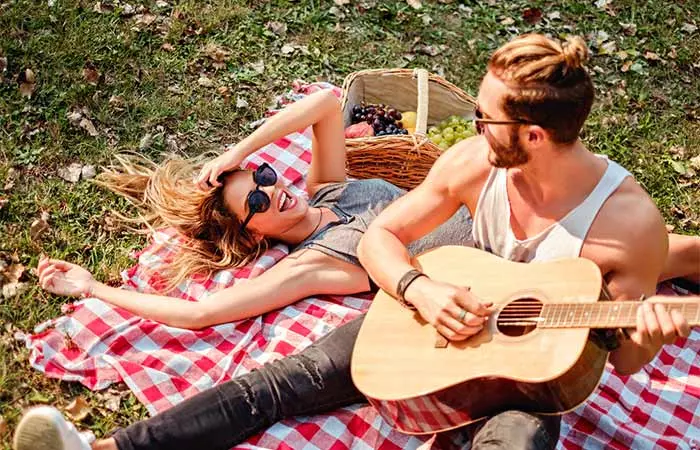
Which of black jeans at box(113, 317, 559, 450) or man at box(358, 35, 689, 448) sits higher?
man at box(358, 35, 689, 448)

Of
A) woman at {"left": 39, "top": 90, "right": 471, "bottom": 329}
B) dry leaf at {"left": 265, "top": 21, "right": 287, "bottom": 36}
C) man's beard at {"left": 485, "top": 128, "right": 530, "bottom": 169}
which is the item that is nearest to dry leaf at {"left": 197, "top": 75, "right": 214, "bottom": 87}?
dry leaf at {"left": 265, "top": 21, "right": 287, "bottom": 36}

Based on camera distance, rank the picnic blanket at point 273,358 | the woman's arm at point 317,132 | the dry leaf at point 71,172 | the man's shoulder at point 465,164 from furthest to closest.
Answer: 1. the dry leaf at point 71,172
2. the woman's arm at point 317,132
3. the picnic blanket at point 273,358
4. the man's shoulder at point 465,164

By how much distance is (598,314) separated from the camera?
10.1ft

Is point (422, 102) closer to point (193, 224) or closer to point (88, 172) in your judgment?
point (193, 224)

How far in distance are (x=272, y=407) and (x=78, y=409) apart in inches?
40.0

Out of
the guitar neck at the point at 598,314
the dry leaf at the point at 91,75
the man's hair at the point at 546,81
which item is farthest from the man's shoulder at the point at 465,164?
the dry leaf at the point at 91,75

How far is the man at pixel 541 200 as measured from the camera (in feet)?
10.3

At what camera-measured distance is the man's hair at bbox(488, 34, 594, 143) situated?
310cm

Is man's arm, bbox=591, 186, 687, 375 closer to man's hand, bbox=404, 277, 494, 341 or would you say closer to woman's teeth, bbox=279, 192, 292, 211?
man's hand, bbox=404, 277, 494, 341

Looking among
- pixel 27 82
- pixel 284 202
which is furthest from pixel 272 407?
pixel 27 82

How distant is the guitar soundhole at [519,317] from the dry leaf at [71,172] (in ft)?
10.2

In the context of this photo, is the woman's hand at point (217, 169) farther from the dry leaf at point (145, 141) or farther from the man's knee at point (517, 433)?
the man's knee at point (517, 433)

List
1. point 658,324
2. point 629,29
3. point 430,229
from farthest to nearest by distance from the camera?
point 629,29
point 430,229
point 658,324

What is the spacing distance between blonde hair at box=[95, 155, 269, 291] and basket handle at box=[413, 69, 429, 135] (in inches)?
48.3
